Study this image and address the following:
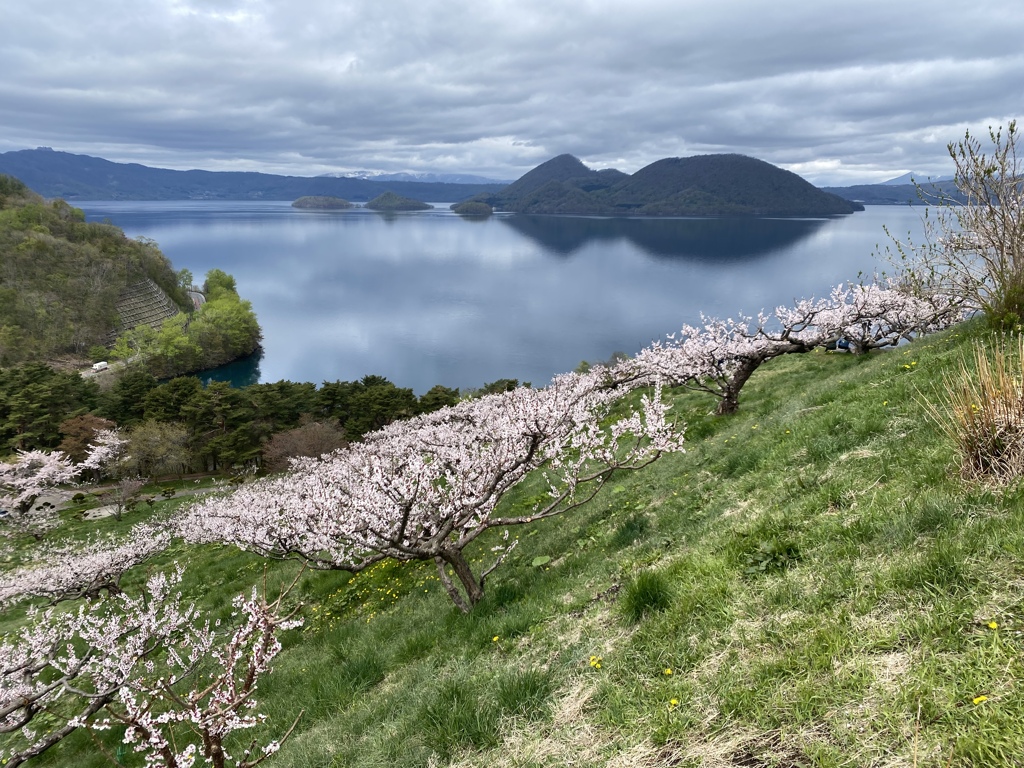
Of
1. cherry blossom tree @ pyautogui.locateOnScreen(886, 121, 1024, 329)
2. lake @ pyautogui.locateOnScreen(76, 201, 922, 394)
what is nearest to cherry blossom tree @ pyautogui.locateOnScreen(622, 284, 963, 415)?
cherry blossom tree @ pyautogui.locateOnScreen(886, 121, 1024, 329)

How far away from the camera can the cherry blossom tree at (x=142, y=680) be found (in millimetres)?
5238

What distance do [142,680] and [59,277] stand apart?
5125 inches

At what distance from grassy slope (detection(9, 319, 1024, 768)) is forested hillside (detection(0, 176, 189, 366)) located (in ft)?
361

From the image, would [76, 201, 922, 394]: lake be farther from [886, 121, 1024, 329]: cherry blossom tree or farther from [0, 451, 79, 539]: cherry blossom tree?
[886, 121, 1024, 329]: cherry blossom tree

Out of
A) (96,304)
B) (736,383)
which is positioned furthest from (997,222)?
(96,304)

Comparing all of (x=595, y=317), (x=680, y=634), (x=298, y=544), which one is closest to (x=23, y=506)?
(x=298, y=544)

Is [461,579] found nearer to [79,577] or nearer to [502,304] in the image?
[79,577]

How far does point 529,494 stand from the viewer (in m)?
17.3

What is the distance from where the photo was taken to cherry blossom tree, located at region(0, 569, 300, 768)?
524cm

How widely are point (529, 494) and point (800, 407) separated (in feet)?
28.9

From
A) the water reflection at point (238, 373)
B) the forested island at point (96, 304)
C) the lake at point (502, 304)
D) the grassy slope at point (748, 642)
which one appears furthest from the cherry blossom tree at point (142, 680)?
the forested island at point (96, 304)

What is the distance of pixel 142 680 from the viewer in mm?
7250

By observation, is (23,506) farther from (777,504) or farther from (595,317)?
(595,317)

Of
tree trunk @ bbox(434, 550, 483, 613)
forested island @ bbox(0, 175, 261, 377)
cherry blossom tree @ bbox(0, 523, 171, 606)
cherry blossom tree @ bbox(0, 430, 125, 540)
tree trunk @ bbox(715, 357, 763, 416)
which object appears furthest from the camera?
forested island @ bbox(0, 175, 261, 377)
